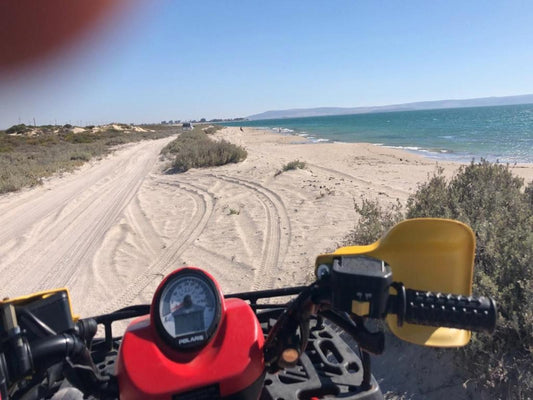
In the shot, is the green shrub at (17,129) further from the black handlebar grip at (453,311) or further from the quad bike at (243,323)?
the black handlebar grip at (453,311)

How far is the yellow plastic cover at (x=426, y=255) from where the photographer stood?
1.30m

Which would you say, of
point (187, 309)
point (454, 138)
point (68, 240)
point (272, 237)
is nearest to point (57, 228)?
point (68, 240)

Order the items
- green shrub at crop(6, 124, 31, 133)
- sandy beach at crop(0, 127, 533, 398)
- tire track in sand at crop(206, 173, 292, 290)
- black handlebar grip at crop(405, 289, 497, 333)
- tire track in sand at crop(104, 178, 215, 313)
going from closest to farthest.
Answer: black handlebar grip at crop(405, 289, 497, 333) < tire track in sand at crop(104, 178, 215, 313) < tire track in sand at crop(206, 173, 292, 290) < sandy beach at crop(0, 127, 533, 398) < green shrub at crop(6, 124, 31, 133)

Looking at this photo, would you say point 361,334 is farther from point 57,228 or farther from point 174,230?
point 57,228

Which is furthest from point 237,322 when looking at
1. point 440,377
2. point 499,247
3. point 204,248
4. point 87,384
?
point 204,248

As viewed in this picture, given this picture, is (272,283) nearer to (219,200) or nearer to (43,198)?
(219,200)

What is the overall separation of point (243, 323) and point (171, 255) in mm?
4841

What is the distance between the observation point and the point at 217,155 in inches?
647

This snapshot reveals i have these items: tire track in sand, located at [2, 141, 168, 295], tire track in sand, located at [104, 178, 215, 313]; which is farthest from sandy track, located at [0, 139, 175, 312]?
tire track in sand, located at [104, 178, 215, 313]

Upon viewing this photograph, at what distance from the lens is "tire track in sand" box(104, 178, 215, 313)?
15.9 feet

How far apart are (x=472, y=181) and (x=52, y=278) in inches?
233

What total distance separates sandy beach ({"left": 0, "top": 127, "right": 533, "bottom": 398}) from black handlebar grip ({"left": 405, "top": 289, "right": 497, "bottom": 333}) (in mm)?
3782

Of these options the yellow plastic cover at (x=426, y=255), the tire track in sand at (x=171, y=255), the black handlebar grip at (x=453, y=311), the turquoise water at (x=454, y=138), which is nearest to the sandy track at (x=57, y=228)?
the tire track in sand at (x=171, y=255)

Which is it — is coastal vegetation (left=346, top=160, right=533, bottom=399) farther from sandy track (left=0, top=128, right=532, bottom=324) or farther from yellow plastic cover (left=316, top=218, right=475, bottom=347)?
sandy track (left=0, top=128, right=532, bottom=324)
